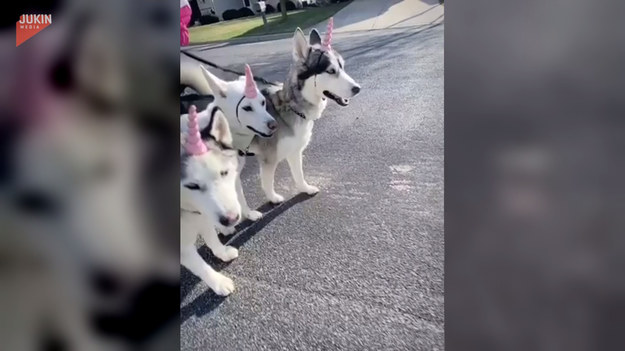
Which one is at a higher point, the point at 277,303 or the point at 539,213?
the point at 539,213

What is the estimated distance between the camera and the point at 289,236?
981mm

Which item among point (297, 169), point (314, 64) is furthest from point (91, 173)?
point (314, 64)

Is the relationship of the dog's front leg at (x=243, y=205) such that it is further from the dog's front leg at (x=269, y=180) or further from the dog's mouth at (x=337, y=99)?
the dog's mouth at (x=337, y=99)

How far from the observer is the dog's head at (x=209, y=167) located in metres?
0.88

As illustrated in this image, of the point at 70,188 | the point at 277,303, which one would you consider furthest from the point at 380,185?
the point at 70,188

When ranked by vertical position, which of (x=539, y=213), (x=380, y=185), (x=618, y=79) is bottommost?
(x=539, y=213)

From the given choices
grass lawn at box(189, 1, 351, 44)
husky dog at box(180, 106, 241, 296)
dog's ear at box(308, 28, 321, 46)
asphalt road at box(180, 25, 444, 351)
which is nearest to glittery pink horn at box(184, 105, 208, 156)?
husky dog at box(180, 106, 241, 296)

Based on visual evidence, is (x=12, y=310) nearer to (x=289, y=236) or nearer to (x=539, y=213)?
(x=289, y=236)

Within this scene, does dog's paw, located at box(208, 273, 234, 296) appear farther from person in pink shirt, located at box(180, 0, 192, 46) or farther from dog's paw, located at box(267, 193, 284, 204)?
person in pink shirt, located at box(180, 0, 192, 46)

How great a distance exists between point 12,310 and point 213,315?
0.52 meters

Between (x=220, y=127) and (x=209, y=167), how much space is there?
9cm

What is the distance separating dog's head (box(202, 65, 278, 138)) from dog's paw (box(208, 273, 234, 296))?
355mm

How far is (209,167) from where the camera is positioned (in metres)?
0.89

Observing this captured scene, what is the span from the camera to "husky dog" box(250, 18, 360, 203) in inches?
36.8
